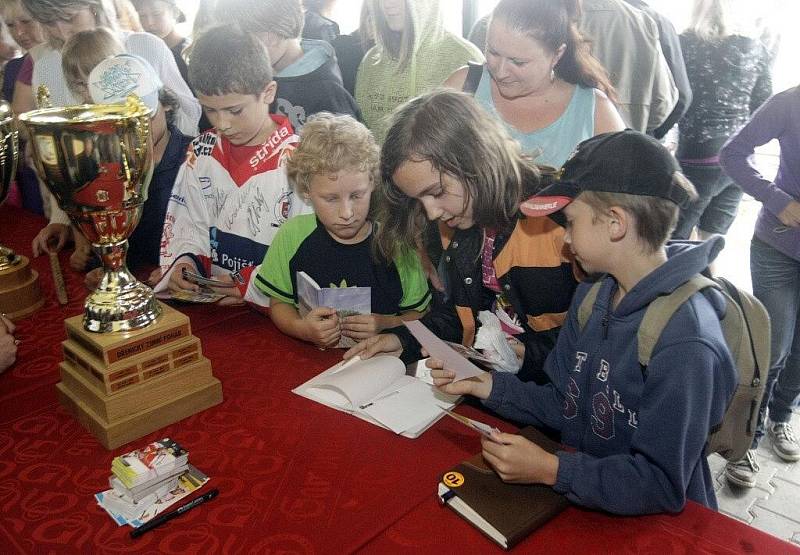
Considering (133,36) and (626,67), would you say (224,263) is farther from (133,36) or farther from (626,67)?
(626,67)

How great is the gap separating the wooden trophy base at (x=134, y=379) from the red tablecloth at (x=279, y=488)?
0.04 meters

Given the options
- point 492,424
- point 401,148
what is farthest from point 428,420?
point 401,148

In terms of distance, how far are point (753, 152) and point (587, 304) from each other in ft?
5.42

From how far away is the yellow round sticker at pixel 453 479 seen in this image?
121cm

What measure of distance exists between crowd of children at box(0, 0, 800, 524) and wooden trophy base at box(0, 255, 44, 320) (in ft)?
1.00

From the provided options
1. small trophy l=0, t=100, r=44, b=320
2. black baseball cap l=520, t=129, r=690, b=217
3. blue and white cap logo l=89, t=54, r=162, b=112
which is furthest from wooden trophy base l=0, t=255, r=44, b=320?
black baseball cap l=520, t=129, r=690, b=217

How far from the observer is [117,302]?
1505mm

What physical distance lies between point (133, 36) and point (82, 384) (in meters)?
1.98

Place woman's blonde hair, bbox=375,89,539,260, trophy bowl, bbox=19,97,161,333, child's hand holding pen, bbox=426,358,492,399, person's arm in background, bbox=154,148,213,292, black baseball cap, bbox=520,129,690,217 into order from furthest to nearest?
person's arm in background, bbox=154,148,213,292, woman's blonde hair, bbox=375,89,539,260, child's hand holding pen, bbox=426,358,492,399, trophy bowl, bbox=19,97,161,333, black baseball cap, bbox=520,129,690,217

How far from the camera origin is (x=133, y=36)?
9.49ft

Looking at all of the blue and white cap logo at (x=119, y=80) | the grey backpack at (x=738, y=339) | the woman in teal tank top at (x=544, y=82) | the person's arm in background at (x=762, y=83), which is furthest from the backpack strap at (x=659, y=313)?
the person's arm in background at (x=762, y=83)

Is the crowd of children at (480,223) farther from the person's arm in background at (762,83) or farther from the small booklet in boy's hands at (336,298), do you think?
the person's arm in background at (762,83)

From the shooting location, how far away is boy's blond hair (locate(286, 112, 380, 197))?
5.97 feet

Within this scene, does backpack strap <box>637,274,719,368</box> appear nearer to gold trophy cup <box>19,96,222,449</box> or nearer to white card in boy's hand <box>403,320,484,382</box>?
white card in boy's hand <box>403,320,484,382</box>
